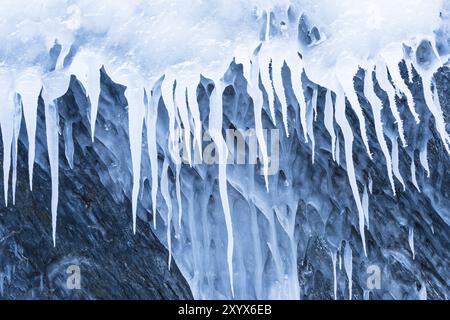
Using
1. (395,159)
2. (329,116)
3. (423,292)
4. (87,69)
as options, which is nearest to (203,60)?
(87,69)

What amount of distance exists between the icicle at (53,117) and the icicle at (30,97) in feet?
0.11

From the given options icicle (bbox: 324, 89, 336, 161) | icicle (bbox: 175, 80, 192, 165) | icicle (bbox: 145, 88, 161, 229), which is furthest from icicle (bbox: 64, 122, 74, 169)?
icicle (bbox: 324, 89, 336, 161)

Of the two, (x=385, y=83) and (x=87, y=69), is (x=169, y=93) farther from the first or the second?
(x=385, y=83)

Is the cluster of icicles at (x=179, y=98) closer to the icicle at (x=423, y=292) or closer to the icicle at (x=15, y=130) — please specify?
the icicle at (x=15, y=130)

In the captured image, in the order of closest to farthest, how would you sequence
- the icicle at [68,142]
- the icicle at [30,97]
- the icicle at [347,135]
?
the icicle at [30,97]
the icicle at [347,135]
the icicle at [68,142]

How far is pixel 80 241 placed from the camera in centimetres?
319

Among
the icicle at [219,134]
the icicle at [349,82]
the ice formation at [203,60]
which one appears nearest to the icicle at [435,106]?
the ice formation at [203,60]

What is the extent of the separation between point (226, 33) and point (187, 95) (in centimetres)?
29

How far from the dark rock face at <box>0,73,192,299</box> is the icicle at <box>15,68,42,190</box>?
0.22m

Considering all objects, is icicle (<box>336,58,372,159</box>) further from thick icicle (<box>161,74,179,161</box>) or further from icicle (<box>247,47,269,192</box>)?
thick icicle (<box>161,74,179,161</box>)

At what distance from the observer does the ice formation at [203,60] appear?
281cm

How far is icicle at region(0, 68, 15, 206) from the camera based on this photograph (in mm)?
2801

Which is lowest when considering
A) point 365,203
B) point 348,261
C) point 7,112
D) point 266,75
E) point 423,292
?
point 423,292

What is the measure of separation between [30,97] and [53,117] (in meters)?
0.13
